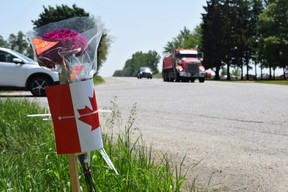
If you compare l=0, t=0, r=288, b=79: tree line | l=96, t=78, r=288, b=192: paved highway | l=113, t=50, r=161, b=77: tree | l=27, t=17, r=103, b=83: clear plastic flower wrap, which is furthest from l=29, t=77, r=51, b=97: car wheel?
→ l=113, t=50, r=161, b=77: tree

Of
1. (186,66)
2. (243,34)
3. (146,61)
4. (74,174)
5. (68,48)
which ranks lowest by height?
(74,174)

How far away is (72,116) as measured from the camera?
2.35 meters

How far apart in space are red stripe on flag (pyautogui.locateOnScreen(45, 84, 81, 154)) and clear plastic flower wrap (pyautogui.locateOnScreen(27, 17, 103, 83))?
120 mm

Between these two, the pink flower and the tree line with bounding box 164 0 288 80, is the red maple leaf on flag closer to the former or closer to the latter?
the pink flower

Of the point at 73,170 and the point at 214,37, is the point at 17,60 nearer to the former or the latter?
the point at 73,170

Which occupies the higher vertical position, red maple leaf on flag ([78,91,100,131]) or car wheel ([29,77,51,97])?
red maple leaf on flag ([78,91,100,131])

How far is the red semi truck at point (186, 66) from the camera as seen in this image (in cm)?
3912

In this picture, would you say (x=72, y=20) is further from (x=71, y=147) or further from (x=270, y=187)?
(x=270, y=187)

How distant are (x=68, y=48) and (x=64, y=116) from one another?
0.36 m

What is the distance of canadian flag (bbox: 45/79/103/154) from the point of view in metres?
2.35

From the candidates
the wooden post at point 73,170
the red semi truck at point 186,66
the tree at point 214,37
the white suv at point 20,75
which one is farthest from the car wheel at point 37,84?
the tree at point 214,37

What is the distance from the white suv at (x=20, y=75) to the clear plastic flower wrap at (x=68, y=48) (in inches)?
561

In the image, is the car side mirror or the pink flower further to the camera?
the car side mirror

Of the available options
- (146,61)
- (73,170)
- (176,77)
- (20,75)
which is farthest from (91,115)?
(146,61)
